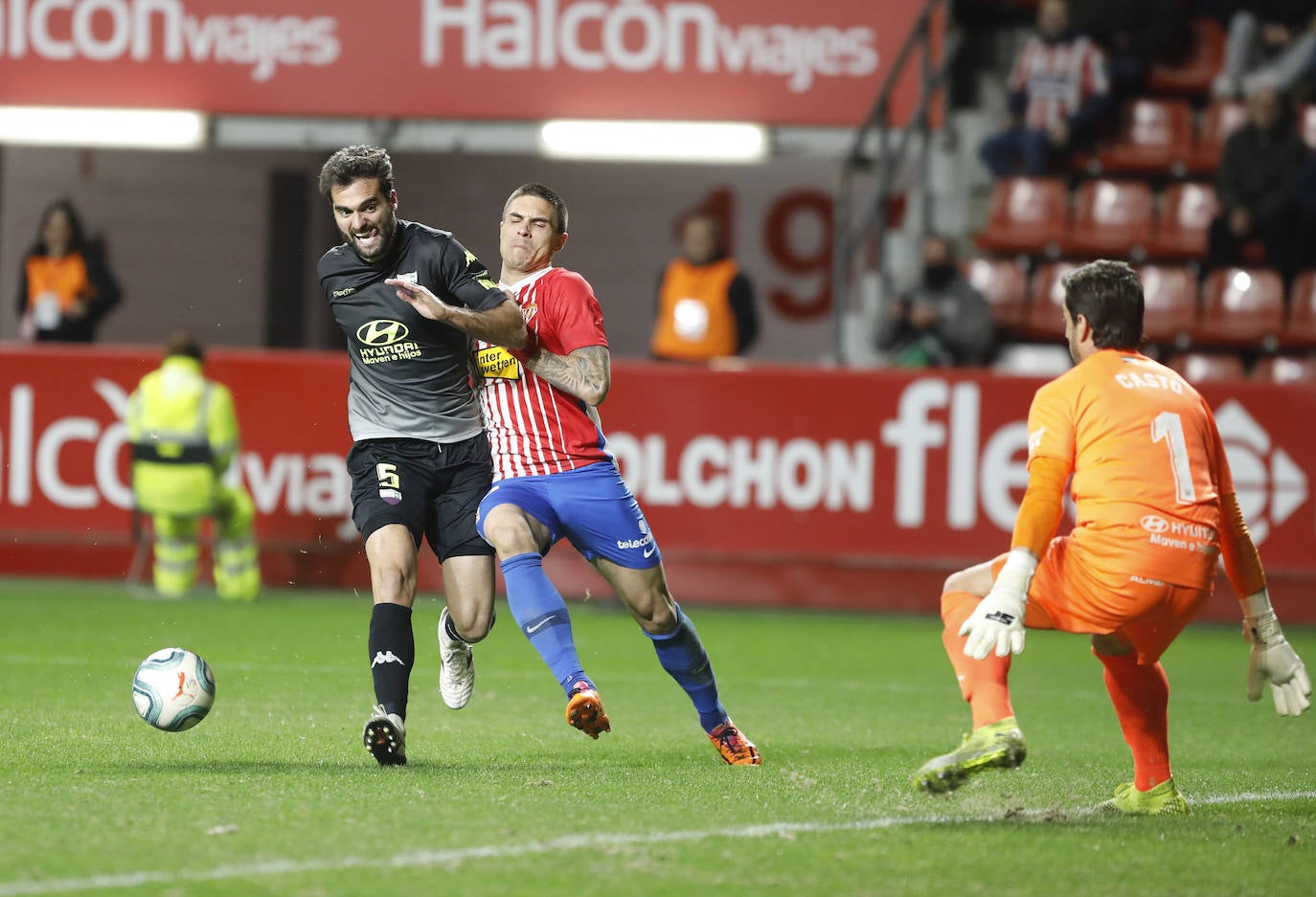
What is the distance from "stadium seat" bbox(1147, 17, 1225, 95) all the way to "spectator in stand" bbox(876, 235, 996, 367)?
3384 mm

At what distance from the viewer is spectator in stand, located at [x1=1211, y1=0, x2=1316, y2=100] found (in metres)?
15.8

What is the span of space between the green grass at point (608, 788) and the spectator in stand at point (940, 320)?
12.3ft

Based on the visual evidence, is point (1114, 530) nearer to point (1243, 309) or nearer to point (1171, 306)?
point (1171, 306)

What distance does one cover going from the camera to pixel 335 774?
5.88 metres

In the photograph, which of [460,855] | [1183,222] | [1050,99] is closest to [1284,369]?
[1183,222]

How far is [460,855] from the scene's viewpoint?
4562mm

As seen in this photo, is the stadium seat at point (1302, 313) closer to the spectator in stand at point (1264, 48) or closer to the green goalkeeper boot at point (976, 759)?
the spectator in stand at point (1264, 48)

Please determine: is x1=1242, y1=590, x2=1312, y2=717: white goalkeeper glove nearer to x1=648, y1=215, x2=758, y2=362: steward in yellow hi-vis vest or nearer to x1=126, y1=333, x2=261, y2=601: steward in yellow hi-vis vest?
x1=126, y1=333, x2=261, y2=601: steward in yellow hi-vis vest

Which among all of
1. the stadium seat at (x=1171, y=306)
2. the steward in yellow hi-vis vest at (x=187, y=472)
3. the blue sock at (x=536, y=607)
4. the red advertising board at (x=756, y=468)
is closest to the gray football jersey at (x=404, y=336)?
the blue sock at (x=536, y=607)

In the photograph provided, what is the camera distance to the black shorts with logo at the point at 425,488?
21.2 ft

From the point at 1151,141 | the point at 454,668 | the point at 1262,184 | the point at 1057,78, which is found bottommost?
the point at 454,668

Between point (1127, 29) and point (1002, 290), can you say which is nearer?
point (1002, 290)

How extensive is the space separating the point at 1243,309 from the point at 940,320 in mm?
2662

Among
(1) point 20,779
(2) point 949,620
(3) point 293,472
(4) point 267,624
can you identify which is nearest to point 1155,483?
(2) point 949,620
